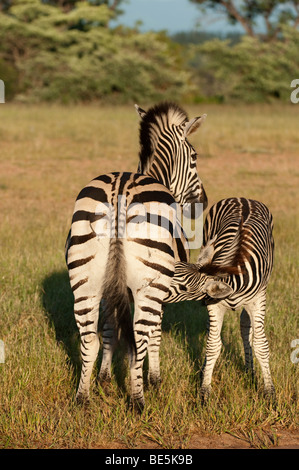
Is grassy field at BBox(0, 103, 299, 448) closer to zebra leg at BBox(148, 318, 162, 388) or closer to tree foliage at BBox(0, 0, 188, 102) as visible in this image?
zebra leg at BBox(148, 318, 162, 388)

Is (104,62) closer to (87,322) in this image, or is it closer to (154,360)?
(154,360)

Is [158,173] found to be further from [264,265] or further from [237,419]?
[237,419]

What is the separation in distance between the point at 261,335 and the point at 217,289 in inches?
28.6

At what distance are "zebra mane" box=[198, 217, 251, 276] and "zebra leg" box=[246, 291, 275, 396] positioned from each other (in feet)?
1.21

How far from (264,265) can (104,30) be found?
3689 cm

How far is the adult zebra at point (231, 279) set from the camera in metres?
4.47

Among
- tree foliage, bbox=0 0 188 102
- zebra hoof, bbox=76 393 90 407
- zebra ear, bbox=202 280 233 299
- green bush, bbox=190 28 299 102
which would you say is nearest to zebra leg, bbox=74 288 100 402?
zebra hoof, bbox=76 393 90 407

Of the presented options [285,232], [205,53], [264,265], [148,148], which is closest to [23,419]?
[264,265]

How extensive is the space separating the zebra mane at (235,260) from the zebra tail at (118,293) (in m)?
0.61

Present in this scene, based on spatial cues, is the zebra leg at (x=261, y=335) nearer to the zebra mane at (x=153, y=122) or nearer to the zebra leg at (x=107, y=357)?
the zebra leg at (x=107, y=357)

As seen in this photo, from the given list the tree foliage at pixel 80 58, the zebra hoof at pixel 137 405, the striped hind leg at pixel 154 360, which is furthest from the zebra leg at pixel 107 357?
the tree foliage at pixel 80 58

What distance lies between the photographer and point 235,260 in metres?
4.54

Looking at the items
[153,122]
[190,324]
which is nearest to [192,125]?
[153,122]

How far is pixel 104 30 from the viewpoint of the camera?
39.3 meters
